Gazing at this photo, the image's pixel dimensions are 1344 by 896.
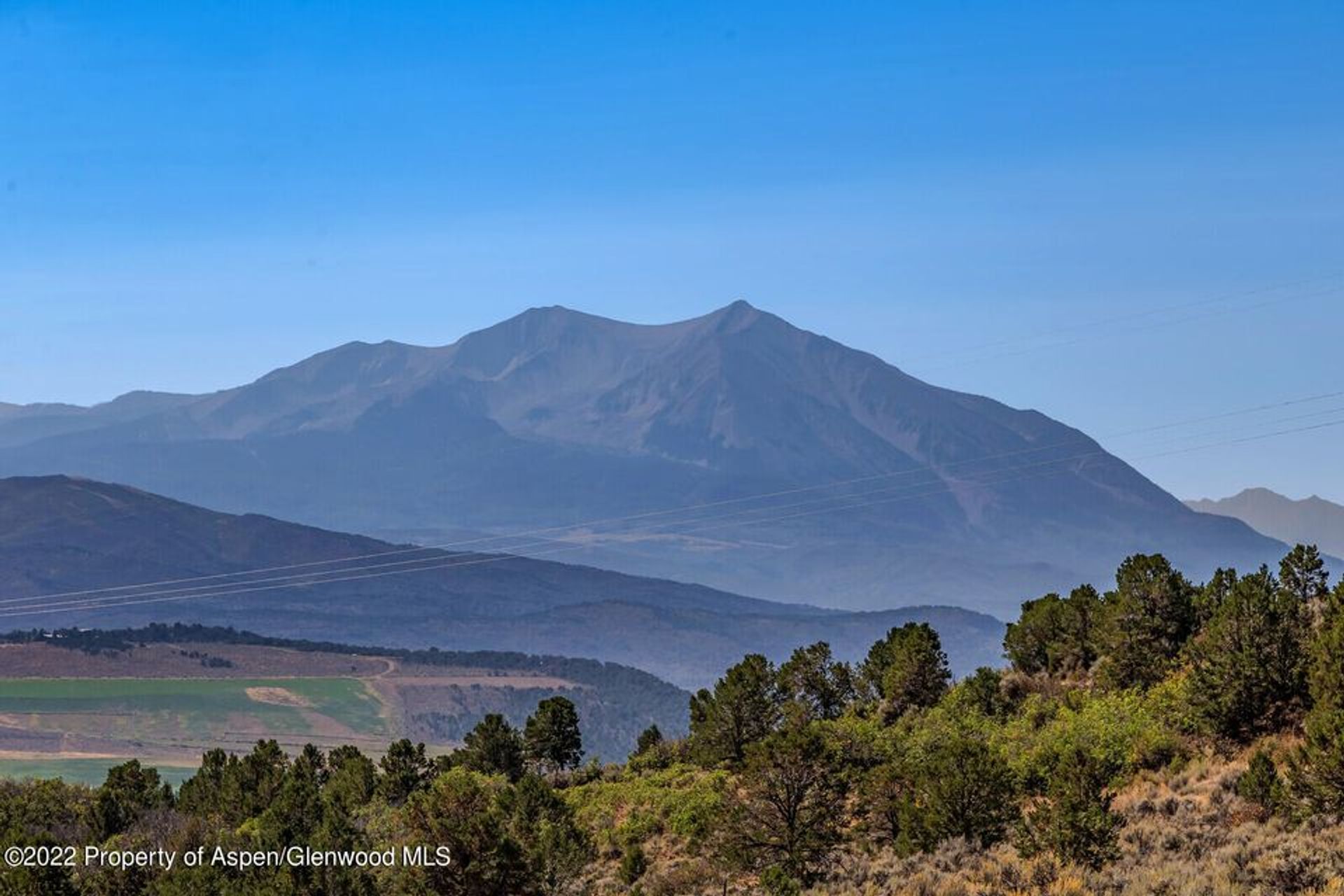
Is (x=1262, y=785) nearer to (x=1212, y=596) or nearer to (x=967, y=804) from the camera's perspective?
(x=967, y=804)

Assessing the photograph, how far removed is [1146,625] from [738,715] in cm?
2002

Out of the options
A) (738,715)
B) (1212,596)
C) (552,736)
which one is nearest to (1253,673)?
(1212,596)

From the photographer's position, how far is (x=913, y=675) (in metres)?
77.0

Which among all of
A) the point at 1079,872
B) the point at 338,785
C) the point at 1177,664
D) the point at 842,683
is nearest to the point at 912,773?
the point at 1079,872

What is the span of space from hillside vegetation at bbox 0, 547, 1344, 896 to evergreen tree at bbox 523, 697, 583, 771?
29.7 ft

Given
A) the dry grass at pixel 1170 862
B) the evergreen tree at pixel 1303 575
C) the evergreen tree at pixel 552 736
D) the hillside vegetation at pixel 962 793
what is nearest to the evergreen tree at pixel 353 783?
the hillside vegetation at pixel 962 793

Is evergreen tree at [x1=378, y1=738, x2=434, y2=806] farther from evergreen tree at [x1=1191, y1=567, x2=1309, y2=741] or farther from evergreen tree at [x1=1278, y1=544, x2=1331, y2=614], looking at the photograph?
evergreen tree at [x1=1191, y1=567, x2=1309, y2=741]

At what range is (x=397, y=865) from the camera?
52.8m

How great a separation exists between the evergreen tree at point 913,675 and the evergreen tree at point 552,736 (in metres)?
18.8

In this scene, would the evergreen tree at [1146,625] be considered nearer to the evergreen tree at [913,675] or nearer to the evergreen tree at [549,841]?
the evergreen tree at [913,675]

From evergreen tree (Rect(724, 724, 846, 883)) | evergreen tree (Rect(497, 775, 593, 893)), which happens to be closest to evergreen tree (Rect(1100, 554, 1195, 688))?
evergreen tree (Rect(724, 724, 846, 883))

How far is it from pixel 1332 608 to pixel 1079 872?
19.6m

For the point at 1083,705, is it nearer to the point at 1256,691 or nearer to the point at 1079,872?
the point at 1256,691

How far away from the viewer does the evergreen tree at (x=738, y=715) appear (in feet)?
247
